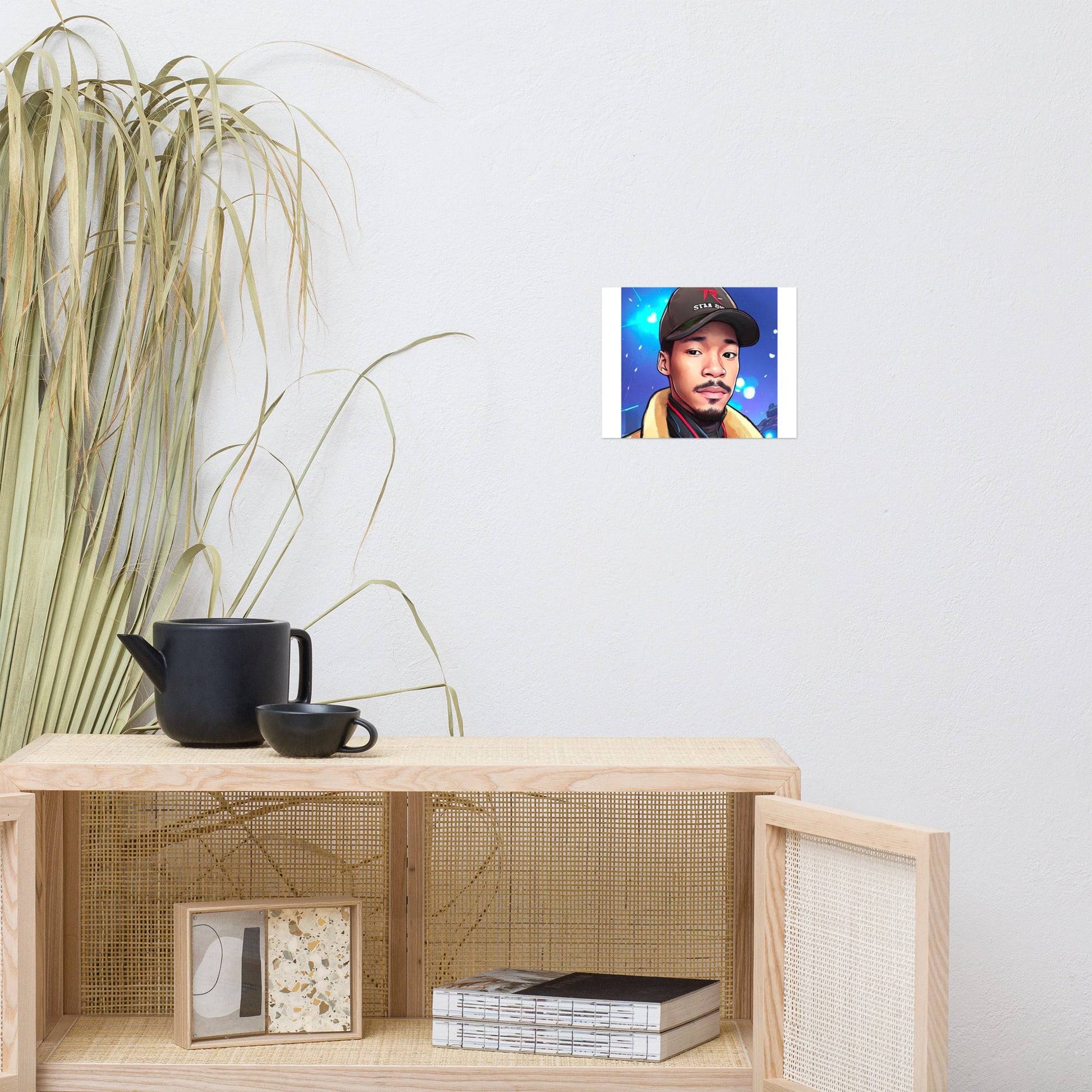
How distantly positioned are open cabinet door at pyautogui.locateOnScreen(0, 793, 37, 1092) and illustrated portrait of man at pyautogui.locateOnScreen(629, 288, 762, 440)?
0.89 meters

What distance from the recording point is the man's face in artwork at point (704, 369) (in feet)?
5.14

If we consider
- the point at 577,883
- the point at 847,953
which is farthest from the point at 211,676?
the point at 847,953

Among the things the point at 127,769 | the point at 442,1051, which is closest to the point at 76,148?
the point at 127,769

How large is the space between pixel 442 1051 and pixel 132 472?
33.2 inches

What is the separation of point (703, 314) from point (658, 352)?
3.1 inches

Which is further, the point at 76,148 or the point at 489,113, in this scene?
the point at 489,113

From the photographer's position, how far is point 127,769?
1.15 metres

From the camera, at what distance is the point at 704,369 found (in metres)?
1.57

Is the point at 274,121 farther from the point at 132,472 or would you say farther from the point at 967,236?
the point at 967,236

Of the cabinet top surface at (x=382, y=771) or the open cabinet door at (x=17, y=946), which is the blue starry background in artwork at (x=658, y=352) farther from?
the open cabinet door at (x=17, y=946)

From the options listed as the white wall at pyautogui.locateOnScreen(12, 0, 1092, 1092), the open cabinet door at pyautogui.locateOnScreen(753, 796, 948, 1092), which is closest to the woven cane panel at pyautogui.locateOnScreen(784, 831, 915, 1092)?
the open cabinet door at pyautogui.locateOnScreen(753, 796, 948, 1092)

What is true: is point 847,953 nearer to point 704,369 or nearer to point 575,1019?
point 575,1019

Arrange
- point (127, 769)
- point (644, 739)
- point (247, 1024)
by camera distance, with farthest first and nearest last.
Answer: point (644, 739), point (247, 1024), point (127, 769)

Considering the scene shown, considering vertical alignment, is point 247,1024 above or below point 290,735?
below
